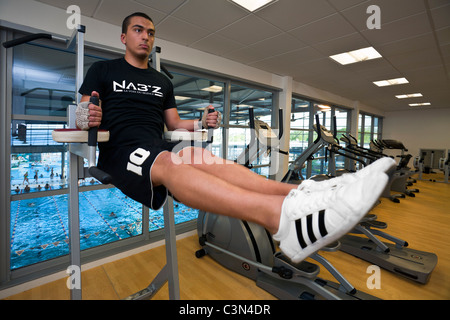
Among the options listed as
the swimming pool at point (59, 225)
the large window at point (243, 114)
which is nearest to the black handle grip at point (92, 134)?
the swimming pool at point (59, 225)

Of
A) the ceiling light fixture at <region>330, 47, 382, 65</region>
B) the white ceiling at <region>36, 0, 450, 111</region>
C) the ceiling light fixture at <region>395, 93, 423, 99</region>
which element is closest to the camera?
the white ceiling at <region>36, 0, 450, 111</region>

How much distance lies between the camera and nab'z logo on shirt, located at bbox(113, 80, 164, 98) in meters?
1.29

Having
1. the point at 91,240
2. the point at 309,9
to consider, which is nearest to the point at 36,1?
the point at 91,240

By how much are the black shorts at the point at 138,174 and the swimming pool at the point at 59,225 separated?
1.69m

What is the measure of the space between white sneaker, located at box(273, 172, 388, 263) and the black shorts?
1.81ft

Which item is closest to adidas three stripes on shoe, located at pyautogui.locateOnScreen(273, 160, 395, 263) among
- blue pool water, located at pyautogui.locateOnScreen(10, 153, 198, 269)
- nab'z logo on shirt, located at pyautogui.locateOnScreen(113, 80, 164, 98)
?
nab'z logo on shirt, located at pyautogui.locateOnScreen(113, 80, 164, 98)

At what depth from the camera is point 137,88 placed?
1335 millimetres

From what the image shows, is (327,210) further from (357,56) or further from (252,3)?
(357,56)

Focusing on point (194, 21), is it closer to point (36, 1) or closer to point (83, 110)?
point (36, 1)

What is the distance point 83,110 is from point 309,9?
7.62 ft

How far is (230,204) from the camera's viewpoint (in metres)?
0.76

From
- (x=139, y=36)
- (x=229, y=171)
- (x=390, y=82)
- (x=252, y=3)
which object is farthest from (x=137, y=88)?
(x=390, y=82)

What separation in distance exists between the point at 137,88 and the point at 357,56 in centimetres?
360

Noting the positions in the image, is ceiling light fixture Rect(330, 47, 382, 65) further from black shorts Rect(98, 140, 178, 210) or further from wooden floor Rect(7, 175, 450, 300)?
black shorts Rect(98, 140, 178, 210)
